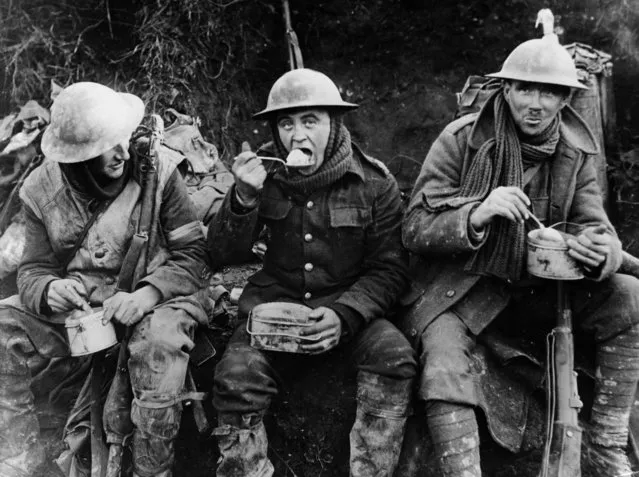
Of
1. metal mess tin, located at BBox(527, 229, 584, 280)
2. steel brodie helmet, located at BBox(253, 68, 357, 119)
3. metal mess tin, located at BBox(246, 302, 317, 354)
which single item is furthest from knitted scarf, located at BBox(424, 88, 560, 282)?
metal mess tin, located at BBox(246, 302, 317, 354)

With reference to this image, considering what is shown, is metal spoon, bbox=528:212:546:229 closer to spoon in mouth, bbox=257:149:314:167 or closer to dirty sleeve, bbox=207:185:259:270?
spoon in mouth, bbox=257:149:314:167

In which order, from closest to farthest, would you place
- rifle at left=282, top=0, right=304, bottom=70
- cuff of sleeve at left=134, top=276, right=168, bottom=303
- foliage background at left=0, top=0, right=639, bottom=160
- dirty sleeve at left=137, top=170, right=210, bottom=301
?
1. cuff of sleeve at left=134, top=276, right=168, bottom=303
2. dirty sleeve at left=137, top=170, right=210, bottom=301
3. foliage background at left=0, top=0, right=639, bottom=160
4. rifle at left=282, top=0, right=304, bottom=70

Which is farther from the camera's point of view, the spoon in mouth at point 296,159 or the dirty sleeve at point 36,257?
the dirty sleeve at point 36,257

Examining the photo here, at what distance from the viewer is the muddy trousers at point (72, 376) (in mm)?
3574

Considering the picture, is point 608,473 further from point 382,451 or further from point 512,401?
point 382,451

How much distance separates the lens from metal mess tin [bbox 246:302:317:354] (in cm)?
362

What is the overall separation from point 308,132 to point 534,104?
1.11 metres

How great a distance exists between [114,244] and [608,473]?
2666mm

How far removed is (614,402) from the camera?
373 centimetres

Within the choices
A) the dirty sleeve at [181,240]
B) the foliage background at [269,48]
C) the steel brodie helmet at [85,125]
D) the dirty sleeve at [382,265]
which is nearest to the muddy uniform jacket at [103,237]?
the dirty sleeve at [181,240]

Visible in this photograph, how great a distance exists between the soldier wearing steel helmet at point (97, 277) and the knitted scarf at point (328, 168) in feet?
1.81

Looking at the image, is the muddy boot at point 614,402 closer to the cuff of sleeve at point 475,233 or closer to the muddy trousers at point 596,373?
the muddy trousers at point 596,373

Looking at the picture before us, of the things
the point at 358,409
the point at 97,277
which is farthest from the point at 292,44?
the point at 358,409

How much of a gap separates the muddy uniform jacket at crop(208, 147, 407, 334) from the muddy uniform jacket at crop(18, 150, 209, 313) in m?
0.19
